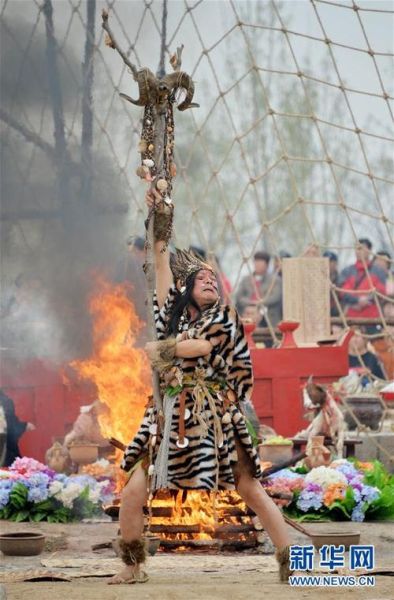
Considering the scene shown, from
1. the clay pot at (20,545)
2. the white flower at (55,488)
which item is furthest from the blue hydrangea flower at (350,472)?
the clay pot at (20,545)

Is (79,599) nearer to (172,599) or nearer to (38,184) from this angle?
(172,599)

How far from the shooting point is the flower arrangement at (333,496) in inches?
351

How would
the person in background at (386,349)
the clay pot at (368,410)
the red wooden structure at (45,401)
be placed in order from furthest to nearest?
the person in background at (386,349), the clay pot at (368,410), the red wooden structure at (45,401)

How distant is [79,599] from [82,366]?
15.6 ft

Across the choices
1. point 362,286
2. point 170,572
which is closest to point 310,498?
point 170,572

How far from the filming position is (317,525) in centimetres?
866

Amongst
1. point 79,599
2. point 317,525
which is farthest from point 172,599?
point 317,525

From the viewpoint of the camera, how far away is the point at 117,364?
9.74 metres

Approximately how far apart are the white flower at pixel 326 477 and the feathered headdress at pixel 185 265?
2.63 meters

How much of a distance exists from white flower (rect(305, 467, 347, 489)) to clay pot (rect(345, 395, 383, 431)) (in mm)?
3258

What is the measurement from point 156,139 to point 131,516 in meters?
1.84

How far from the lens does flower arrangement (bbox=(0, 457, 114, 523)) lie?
8.94m

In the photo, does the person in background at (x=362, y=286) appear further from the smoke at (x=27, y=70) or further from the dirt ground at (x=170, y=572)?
the dirt ground at (x=170, y=572)

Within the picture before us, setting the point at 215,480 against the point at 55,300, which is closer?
the point at 215,480
